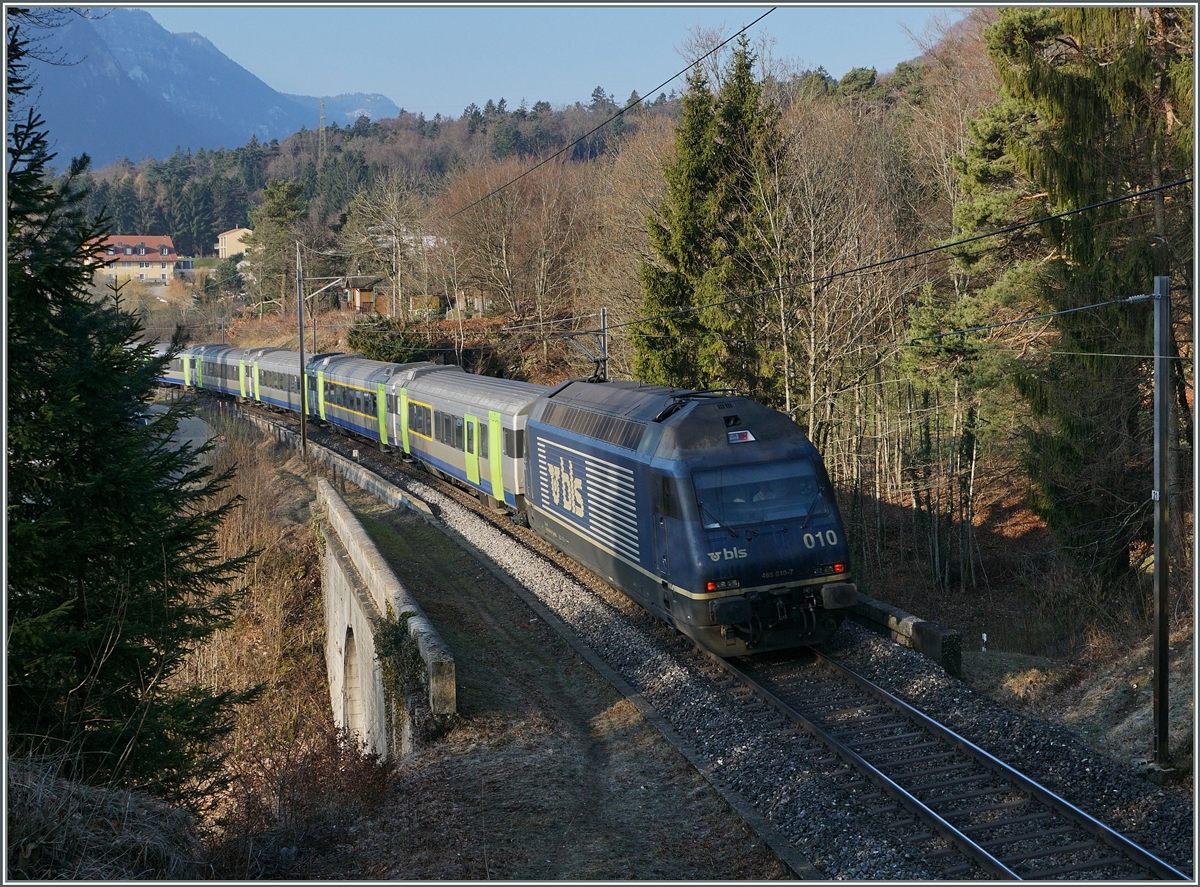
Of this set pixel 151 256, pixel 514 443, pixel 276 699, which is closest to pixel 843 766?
pixel 514 443

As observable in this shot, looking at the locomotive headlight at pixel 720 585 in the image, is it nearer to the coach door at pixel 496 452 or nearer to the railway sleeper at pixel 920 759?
the railway sleeper at pixel 920 759

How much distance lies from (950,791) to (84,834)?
21.4 feet

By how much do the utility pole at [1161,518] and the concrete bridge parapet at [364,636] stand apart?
6.69 metres

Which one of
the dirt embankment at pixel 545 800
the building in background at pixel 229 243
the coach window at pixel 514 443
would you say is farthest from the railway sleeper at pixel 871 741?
the building in background at pixel 229 243

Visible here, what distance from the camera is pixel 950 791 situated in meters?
8.40

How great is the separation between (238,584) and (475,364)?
2810 cm

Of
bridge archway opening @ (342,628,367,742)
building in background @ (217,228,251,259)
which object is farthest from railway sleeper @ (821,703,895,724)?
building in background @ (217,228,251,259)

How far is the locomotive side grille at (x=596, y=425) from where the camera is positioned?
516 inches

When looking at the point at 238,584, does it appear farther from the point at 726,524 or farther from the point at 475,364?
the point at 475,364

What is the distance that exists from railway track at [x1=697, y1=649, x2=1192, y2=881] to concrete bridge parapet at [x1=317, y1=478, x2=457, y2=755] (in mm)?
3332

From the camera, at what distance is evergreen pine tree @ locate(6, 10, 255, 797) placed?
8.73m

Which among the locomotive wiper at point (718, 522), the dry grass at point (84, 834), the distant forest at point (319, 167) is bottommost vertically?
the dry grass at point (84, 834)

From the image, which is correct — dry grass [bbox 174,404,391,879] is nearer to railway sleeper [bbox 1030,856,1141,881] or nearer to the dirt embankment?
the dirt embankment

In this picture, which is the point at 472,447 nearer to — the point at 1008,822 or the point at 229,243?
the point at 1008,822
